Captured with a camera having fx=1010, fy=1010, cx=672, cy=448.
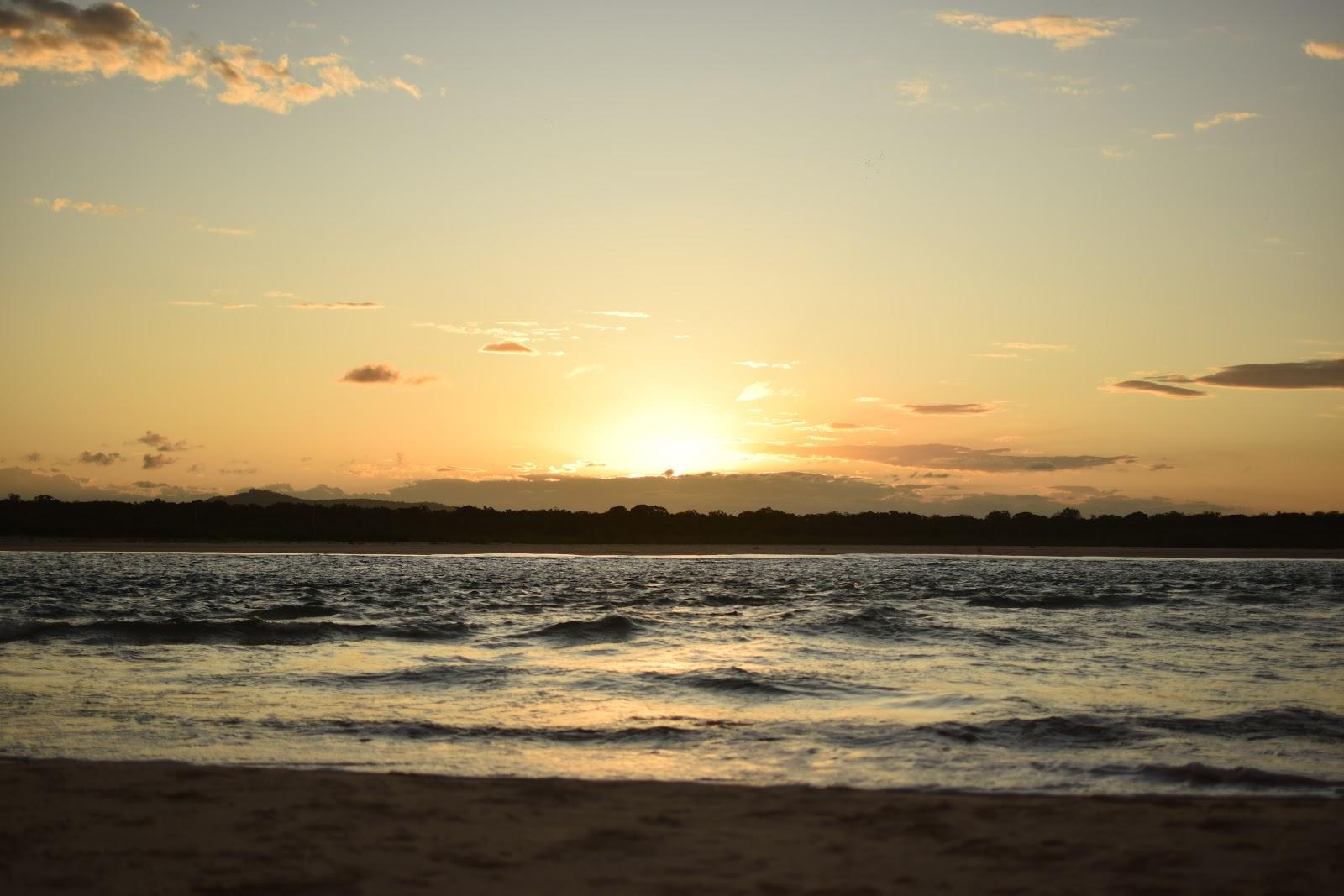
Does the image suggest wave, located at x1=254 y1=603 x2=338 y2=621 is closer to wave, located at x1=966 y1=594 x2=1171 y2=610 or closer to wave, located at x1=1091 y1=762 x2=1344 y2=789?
wave, located at x1=966 y1=594 x2=1171 y2=610

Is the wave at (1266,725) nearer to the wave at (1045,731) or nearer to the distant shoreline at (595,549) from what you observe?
the wave at (1045,731)

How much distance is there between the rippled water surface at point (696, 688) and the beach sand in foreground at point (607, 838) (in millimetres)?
1157

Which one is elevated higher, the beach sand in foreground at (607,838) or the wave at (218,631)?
the beach sand in foreground at (607,838)

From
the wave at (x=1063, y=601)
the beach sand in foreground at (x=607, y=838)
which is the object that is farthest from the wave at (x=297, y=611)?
the wave at (x=1063, y=601)

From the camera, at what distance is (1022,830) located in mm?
9609

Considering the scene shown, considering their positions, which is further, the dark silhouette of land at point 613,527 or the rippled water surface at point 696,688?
the dark silhouette of land at point 613,527

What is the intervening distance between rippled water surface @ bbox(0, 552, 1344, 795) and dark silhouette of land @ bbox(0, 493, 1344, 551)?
8346 centimetres

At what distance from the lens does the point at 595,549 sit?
124 metres

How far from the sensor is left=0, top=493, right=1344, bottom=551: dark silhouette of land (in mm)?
121812

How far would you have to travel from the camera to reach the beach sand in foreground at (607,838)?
8.05 metres

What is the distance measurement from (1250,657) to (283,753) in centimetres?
2260

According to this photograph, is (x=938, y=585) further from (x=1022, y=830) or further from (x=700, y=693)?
(x=1022, y=830)

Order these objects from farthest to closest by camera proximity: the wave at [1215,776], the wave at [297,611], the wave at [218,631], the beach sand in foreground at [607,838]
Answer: the wave at [297,611] → the wave at [218,631] → the wave at [1215,776] → the beach sand in foreground at [607,838]

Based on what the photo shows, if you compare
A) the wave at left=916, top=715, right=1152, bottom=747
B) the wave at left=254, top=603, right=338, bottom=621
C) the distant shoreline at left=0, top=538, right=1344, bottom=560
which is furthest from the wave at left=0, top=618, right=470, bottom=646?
the distant shoreline at left=0, top=538, right=1344, bottom=560
